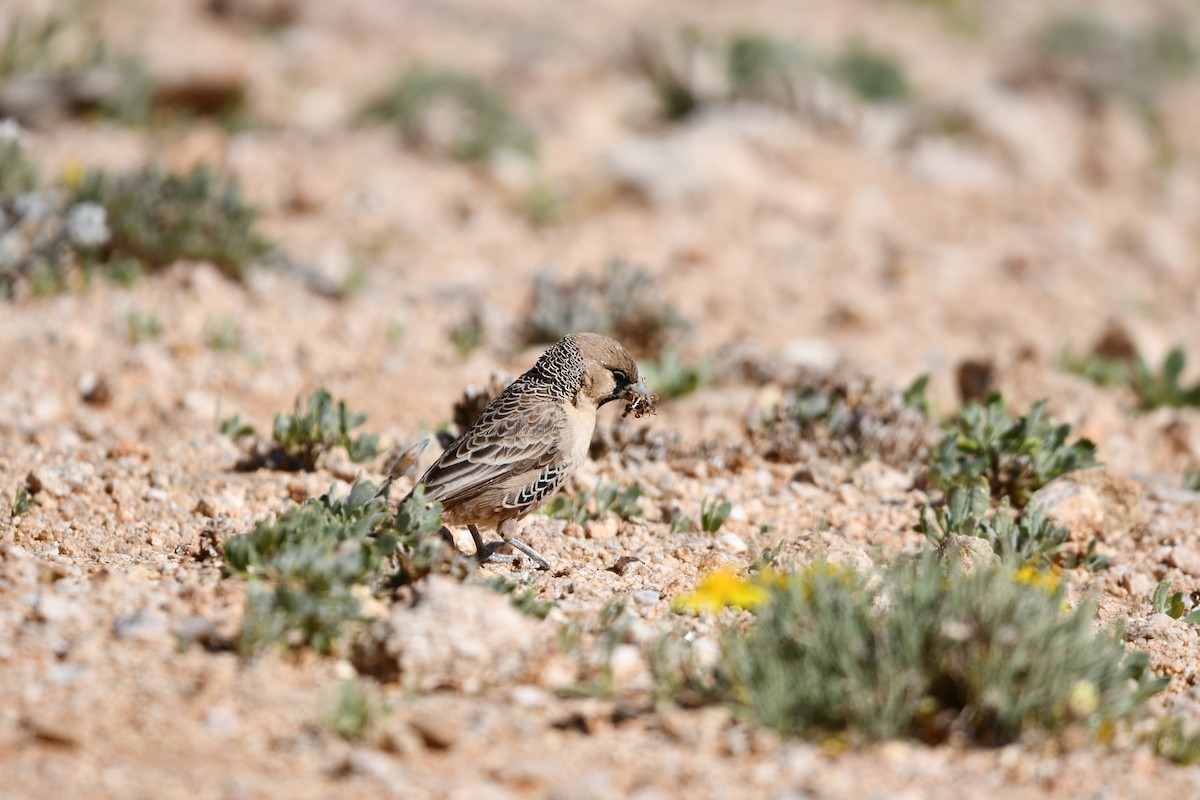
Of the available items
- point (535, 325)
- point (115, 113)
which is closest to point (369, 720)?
point (535, 325)

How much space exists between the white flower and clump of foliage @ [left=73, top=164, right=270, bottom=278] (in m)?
0.38

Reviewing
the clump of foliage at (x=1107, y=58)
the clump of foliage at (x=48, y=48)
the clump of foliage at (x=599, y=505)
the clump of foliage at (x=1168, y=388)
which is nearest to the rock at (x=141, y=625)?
the clump of foliage at (x=599, y=505)

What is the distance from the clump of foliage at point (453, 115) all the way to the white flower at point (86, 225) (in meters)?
3.59

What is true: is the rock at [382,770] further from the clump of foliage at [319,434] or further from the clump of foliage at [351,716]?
the clump of foliage at [319,434]

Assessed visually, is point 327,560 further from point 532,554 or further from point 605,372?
point 605,372

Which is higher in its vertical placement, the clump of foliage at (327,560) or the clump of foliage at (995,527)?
the clump of foliage at (327,560)

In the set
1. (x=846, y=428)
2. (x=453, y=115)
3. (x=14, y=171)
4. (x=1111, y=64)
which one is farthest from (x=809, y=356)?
(x=1111, y=64)

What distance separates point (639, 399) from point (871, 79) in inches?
330

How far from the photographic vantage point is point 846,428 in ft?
21.5

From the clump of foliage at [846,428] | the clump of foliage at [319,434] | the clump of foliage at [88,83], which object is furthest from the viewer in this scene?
the clump of foliage at [88,83]

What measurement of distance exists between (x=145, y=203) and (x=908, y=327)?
17.6 feet

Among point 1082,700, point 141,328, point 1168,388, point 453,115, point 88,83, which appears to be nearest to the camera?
point 1082,700

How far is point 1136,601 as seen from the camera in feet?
17.5

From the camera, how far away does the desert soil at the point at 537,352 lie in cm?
368
